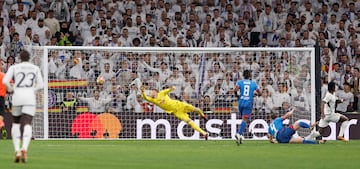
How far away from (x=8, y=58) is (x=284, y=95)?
823 cm

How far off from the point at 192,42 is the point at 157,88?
3971mm

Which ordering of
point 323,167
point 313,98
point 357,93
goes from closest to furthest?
point 323,167 → point 313,98 → point 357,93

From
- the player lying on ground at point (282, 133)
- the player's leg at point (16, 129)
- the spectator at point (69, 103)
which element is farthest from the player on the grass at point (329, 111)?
the player's leg at point (16, 129)

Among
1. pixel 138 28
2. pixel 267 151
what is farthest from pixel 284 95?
pixel 267 151

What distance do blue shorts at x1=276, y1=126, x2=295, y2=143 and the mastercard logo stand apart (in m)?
5.33

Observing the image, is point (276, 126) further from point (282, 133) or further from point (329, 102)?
point (329, 102)

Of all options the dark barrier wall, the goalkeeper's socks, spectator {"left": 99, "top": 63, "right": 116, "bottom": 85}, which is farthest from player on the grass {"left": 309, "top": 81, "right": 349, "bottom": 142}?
the goalkeeper's socks

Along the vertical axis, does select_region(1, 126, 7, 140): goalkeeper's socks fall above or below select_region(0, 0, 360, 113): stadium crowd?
below

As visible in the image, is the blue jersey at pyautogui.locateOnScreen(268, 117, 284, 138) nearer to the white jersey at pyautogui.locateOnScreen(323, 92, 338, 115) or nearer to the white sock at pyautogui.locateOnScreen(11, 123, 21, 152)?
the white jersey at pyautogui.locateOnScreen(323, 92, 338, 115)

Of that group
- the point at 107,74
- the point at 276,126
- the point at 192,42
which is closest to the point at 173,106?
the point at 276,126

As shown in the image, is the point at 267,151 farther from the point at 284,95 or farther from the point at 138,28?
the point at 138,28

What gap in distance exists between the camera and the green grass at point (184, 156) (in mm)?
20062

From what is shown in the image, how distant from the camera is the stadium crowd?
33188 millimetres

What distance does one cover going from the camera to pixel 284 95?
33.2 m
